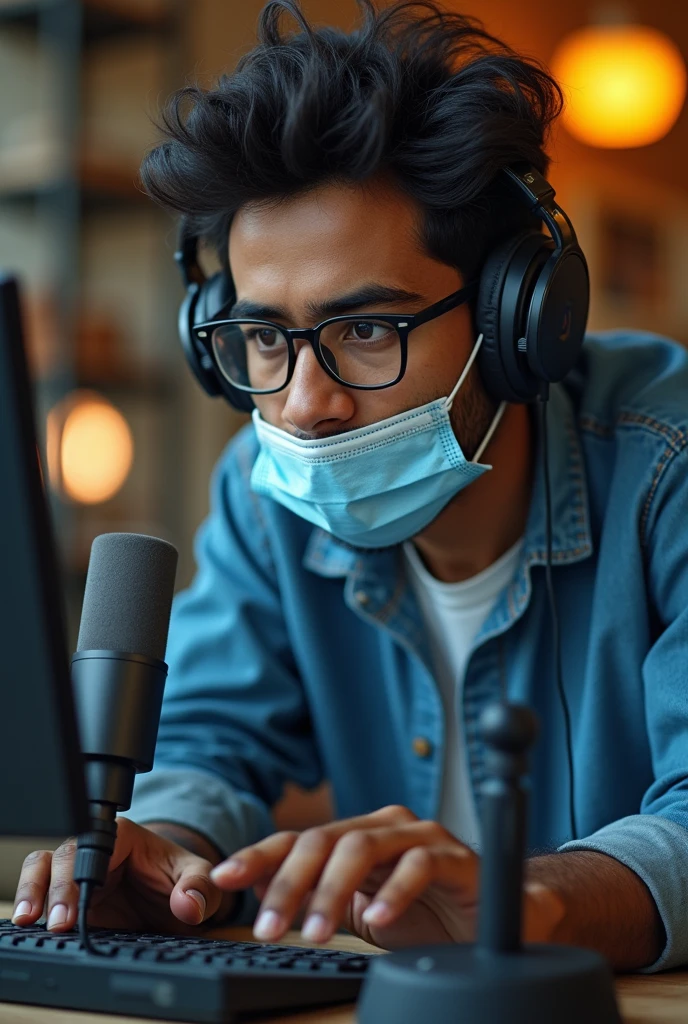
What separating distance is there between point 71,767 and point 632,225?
5136 mm

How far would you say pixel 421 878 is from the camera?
73 cm

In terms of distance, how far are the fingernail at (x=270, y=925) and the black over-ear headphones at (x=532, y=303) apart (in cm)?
64

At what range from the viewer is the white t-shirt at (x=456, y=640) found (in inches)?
55.4

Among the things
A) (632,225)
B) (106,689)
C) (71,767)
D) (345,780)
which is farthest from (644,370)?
(632,225)

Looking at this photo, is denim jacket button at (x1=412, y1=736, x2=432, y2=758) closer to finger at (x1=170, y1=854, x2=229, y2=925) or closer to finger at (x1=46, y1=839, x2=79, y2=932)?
finger at (x1=170, y1=854, x2=229, y2=925)

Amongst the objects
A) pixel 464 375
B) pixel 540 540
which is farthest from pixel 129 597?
pixel 540 540

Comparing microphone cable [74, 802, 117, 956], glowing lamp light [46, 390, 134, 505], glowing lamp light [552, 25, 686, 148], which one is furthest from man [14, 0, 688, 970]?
glowing lamp light [552, 25, 686, 148]

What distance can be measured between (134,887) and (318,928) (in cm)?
41

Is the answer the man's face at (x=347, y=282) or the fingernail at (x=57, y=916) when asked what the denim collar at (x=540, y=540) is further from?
the fingernail at (x=57, y=916)

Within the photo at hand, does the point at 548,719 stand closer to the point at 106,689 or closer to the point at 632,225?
the point at 106,689

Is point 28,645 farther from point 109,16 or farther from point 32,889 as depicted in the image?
point 109,16

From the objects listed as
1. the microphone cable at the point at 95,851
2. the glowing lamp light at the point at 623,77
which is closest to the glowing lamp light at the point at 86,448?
the glowing lamp light at the point at 623,77

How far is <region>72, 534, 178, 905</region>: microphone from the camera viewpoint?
2.70ft

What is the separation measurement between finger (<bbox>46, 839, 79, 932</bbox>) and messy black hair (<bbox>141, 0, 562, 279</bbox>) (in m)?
0.66
